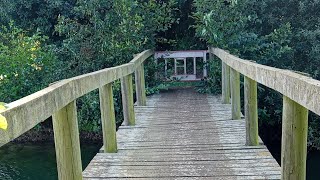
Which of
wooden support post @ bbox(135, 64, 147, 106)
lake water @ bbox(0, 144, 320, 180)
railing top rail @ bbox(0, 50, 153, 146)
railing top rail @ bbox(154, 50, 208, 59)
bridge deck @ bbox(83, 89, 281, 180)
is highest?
railing top rail @ bbox(0, 50, 153, 146)


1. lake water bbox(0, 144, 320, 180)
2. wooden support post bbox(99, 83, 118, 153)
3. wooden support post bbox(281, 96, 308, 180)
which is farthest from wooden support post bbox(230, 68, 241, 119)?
lake water bbox(0, 144, 320, 180)

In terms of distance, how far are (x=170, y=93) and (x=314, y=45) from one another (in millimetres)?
3272

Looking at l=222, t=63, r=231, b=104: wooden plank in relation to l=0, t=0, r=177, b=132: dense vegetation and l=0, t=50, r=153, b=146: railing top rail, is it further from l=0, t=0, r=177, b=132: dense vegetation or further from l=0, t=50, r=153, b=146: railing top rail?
l=0, t=50, r=153, b=146: railing top rail

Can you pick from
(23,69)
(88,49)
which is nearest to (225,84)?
(88,49)

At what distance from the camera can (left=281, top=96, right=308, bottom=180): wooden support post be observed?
7.99 ft

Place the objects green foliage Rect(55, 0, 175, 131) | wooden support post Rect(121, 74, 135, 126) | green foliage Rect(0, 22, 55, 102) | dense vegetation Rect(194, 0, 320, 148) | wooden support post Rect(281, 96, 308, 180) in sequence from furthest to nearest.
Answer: green foliage Rect(0, 22, 55, 102)
green foliage Rect(55, 0, 175, 131)
dense vegetation Rect(194, 0, 320, 148)
wooden support post Rect(121, 74, 135, 126)
wooden support post Rect(281, 96, 308, 180)

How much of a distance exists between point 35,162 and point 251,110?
592 centimetres

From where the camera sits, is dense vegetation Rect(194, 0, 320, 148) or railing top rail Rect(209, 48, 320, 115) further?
dense vegetation Rect(194, 0, 320, 148)

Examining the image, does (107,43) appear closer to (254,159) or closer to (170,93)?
(170,93)

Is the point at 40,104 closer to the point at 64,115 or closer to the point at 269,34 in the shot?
the point at 64,115

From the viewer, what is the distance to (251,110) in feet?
14.5

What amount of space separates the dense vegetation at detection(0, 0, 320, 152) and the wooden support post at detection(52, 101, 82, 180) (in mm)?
5889

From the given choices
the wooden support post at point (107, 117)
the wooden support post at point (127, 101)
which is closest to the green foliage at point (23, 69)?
the wooden support post at point (127, 101)

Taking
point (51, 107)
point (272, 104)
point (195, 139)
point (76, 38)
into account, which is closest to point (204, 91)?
point (272, 104)
